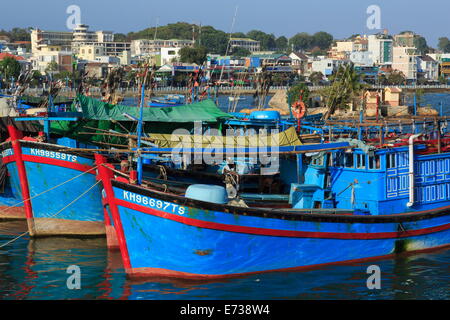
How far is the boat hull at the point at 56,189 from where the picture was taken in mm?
24750

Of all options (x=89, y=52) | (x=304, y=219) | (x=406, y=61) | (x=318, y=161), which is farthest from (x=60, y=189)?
(x=406, y=61)

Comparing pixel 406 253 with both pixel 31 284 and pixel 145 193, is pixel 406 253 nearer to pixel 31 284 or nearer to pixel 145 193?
pixel 145 193

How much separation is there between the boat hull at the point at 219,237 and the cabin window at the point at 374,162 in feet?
5.54

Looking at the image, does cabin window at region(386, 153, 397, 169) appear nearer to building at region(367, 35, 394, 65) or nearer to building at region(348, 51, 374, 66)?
building at region(348, 51, 374, 66)

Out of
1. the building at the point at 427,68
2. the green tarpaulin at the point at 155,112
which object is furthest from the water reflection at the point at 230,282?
the building at the point at 427,68

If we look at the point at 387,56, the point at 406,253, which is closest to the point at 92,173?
the point at 406,253

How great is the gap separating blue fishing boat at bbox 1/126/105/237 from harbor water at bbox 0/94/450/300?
275 cm

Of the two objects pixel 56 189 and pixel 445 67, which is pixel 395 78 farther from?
pixel 56 189

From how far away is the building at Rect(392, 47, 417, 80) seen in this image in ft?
563

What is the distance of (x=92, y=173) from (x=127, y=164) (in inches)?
150

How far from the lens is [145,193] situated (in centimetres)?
1902

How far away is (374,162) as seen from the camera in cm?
2192

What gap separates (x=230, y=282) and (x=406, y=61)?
16235cm

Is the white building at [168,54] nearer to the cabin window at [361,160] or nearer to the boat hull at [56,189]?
the boat hull at [56,189]
